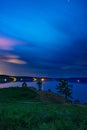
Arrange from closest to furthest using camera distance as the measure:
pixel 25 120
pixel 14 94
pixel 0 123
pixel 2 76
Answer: pixel 0 123 < pixel 25 120 < pixel 14 94 < pixel 2 76

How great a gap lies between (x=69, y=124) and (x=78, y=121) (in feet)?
3.98

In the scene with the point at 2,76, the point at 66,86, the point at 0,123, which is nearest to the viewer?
the point at 0,123

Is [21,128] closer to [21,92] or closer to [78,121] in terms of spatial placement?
[78,121]

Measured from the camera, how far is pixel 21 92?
40.2 metres

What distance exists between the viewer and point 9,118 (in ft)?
40.2

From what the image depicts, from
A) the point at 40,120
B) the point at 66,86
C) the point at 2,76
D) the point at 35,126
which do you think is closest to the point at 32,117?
the point at 40,120

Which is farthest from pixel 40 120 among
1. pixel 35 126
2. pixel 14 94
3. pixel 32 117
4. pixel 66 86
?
pixel 66 86

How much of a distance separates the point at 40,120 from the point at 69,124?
157cm

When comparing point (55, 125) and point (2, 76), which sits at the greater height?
point (2, 76)

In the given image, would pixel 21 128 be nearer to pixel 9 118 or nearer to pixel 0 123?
pixel 0 123

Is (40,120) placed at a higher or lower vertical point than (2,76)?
lower

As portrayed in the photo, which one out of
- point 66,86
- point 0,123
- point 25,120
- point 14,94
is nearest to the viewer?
point 0,123

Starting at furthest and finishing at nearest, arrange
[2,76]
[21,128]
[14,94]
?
1. [2,76]
2. [14,94]
3. [21,128]

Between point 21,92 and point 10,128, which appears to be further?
point 21,92
